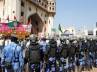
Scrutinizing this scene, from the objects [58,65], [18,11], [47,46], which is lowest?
[58,65]

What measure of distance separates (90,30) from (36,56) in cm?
6295

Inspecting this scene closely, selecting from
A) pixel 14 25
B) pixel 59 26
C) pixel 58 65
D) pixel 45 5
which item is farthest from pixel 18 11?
pixel 58 65

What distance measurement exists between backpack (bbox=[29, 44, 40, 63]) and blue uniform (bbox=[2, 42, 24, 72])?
433 mm

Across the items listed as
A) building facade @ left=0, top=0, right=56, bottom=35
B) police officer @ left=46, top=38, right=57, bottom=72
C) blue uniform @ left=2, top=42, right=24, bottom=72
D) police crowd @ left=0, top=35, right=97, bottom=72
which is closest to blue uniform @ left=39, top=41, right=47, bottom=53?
police crowd @ left=0, top=35, right=97, bottom=72

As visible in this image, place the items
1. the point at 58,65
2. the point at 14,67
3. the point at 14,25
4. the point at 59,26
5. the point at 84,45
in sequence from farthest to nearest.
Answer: the point at 59,26
the point at 14,25
the point at 84,45
the point at 58,65
the point at 14,67

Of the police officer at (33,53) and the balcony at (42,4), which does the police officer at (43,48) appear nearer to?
the police officer at (33,53)

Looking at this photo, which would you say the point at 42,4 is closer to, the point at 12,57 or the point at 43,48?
the point at 43,48

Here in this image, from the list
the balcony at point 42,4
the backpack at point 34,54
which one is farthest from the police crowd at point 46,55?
the balcony at point 42,4

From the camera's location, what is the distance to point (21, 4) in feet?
164

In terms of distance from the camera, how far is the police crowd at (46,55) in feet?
34.0

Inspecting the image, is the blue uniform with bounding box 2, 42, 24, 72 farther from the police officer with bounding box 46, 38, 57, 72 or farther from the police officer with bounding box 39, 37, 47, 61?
the police officer with bounding box 46, 38, 57, 72

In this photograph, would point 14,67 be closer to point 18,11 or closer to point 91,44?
point 91,44

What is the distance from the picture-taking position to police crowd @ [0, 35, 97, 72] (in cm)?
1036

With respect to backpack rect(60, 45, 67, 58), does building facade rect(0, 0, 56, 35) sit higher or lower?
higher
